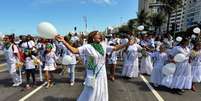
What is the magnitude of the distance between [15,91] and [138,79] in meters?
5.04

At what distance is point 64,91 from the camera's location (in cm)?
977

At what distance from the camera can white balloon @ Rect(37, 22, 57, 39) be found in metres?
5.52

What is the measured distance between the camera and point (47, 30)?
5.54m

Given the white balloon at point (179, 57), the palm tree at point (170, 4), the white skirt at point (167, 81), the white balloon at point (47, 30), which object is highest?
the palm tree at point (170, 4)

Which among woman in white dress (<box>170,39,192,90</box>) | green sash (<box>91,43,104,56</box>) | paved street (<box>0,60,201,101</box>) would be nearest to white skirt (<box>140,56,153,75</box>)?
paved street (<box>0,60,201,101</box>)

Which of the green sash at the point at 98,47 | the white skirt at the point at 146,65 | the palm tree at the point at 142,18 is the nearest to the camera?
the green sash at the point at 98,47

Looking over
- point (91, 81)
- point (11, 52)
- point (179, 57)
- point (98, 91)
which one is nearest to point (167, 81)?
point (179, 57)

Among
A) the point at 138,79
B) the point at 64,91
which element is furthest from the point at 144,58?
the point at 64,91

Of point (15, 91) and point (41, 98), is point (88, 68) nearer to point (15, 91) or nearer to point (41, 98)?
point (41, 98)

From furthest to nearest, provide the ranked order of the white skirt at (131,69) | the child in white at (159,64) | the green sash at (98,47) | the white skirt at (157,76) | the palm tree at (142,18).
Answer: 1. the palm tree at (142,18)
2. the white skirt at (131,69)
3. the white skirt at (157,76)
4. the child in white at (159,64)
5. the green sash at (98,47)

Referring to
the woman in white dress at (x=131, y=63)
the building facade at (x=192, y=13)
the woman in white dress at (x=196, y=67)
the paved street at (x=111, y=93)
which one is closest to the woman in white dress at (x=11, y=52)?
the paved street at (x=111, y=93)

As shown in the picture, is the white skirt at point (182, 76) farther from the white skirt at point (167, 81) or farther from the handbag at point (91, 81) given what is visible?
the handbag at point (91, 81)

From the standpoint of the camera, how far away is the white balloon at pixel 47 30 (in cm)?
A: 552

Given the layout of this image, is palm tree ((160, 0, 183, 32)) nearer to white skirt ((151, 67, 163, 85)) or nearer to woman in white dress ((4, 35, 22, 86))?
white skirt ((151, 67, 163, 85))
